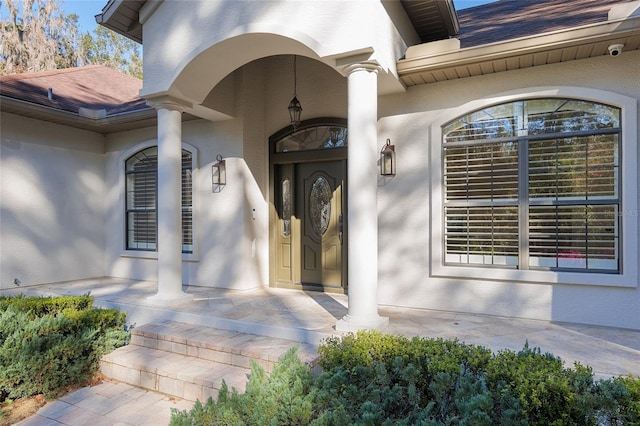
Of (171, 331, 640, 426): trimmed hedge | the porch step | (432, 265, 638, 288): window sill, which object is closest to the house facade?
(432, 265, 638, 288): window sill

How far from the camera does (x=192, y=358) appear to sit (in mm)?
4109

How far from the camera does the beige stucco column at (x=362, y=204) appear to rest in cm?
400

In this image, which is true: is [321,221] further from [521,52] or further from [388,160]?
[521,52]

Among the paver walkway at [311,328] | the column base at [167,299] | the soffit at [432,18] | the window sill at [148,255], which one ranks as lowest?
the paver walkway at [311,328]

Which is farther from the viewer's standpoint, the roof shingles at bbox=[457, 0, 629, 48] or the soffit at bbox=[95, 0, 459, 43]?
the soffit at bbox=[95, 0, 459, 43]

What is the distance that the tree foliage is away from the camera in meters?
16.4

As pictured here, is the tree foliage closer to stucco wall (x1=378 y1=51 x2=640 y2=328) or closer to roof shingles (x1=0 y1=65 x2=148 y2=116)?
roof shingles (x1=0 y1=65 x2=148 y2=116)

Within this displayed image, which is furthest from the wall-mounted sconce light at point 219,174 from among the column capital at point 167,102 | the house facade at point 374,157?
the column capital at point 167,102

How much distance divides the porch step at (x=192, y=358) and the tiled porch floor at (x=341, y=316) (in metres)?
0.21

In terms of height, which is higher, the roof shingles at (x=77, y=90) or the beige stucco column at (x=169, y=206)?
the roof shingles at (x=77, y=90)

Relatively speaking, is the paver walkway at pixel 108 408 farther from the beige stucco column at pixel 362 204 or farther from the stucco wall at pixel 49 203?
the stucco wall at pixel 49 203

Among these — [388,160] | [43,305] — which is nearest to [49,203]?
[43,305]

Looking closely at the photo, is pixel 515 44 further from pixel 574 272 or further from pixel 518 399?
pixel 518 399

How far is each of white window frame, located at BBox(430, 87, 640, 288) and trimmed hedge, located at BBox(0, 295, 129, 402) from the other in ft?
13.3
